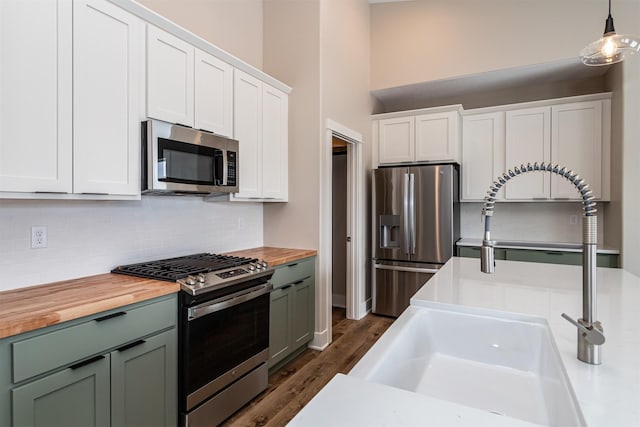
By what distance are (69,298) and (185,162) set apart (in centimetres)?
102

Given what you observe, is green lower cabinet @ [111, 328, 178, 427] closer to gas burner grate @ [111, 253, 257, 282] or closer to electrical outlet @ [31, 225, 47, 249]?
gas burner grate @ [111, 253, 257, 282]

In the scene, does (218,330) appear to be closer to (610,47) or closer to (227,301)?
(227,301)

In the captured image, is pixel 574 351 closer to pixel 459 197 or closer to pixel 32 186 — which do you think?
pixel 32 186

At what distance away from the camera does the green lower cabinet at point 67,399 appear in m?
1.26

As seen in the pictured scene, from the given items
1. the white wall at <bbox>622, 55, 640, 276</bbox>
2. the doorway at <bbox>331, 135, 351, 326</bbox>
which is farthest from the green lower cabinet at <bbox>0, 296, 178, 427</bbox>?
the white wall at <bbox>622, 55, 640, 276</bbox>

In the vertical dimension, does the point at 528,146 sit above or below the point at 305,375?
above

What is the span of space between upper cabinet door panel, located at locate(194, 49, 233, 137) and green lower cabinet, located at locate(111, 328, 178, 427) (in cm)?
142

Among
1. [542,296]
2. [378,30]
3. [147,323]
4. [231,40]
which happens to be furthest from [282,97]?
[542,296]

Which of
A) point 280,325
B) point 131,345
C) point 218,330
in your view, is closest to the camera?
point 131,345

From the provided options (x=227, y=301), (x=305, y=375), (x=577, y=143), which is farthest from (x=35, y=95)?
(x=577, y=143)

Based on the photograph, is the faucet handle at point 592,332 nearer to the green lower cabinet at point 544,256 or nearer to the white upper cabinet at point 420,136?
the green lower cabinet at point 544,256

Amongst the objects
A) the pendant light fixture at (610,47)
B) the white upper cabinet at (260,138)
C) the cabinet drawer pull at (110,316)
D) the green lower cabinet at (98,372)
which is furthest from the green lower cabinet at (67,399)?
the pendant light fixture at (610,47)

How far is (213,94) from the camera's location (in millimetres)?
2477

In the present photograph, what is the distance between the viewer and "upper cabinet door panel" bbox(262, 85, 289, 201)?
303cm
